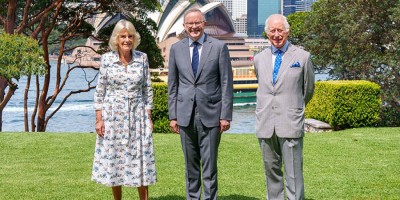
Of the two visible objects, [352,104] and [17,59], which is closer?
[352,104]

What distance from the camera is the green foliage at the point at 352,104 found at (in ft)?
41.8

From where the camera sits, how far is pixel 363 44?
1627cm

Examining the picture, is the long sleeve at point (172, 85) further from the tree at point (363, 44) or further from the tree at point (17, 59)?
the tree at point (363, 44)

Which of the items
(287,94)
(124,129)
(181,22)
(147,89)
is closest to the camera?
(287,94)

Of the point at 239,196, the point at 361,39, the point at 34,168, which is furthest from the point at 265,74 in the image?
the point at 361,39

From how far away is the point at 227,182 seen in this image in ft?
22.2

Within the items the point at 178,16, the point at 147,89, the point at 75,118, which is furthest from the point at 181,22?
the point at 147,89

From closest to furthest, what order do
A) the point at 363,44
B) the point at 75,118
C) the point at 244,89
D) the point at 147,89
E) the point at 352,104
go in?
1. the point at 147,89
2. the point at 352,104
3. the point at 363,44
4. the point at 75,118
5. the point at 244,89

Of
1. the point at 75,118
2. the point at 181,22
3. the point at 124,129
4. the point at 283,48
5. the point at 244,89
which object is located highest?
the point at 181,22

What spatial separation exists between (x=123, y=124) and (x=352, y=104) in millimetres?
8520

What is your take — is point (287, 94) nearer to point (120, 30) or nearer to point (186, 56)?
point (186, 56)

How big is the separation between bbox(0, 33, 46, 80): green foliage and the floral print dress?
8.46 metres

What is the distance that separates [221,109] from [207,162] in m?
0.44

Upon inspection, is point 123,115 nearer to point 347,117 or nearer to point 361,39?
point 347,117
